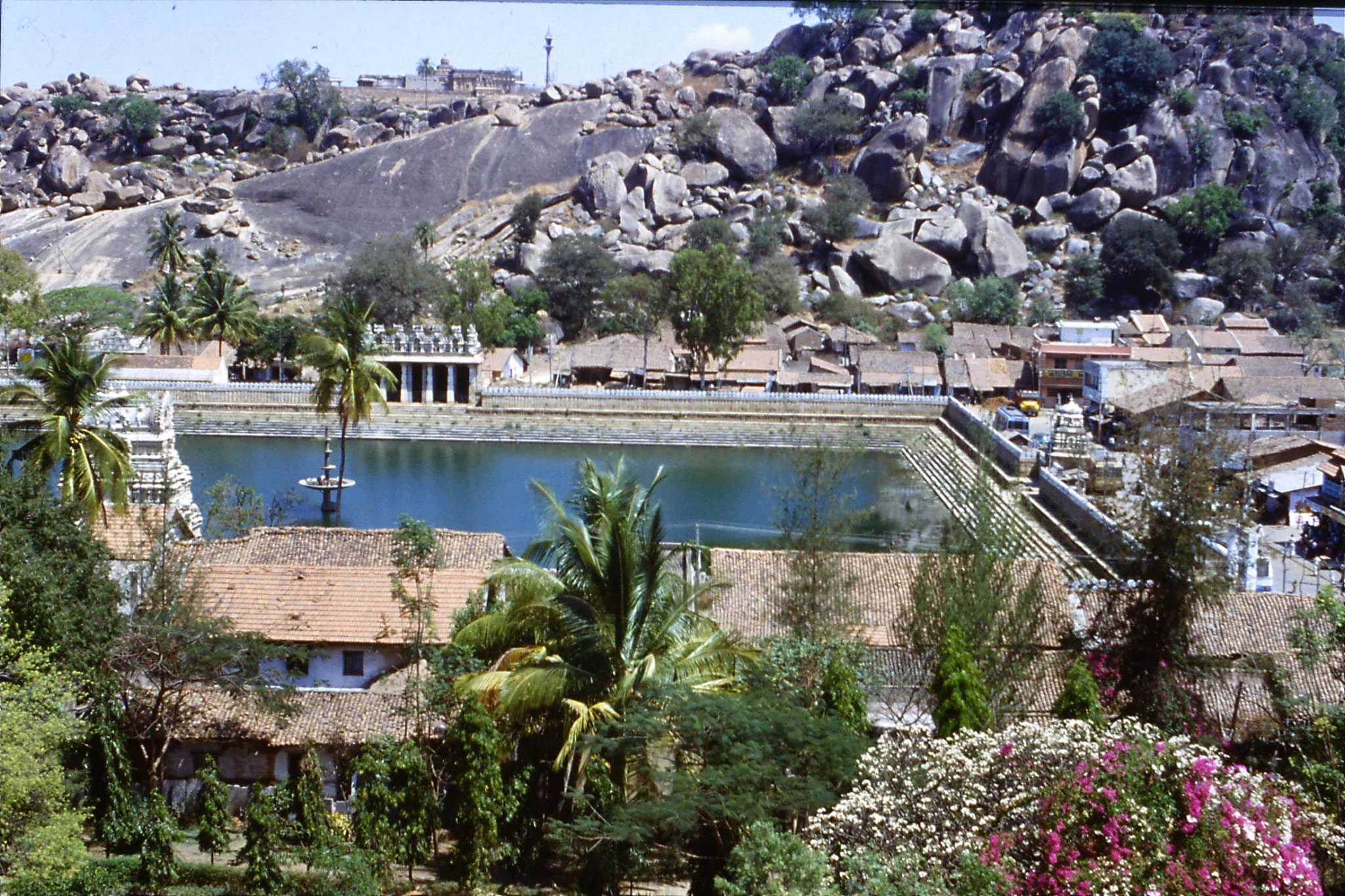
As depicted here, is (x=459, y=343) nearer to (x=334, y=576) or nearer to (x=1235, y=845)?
(x=334, y=576)

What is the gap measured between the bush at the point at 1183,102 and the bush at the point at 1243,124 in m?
1.27

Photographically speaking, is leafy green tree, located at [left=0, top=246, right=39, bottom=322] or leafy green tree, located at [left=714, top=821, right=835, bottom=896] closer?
leafy green tree, located at [left=714, top=821, right=835, bottom=896]

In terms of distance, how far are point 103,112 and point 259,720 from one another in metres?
56.4

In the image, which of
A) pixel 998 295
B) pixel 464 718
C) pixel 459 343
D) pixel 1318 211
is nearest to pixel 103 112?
pixel 459 343

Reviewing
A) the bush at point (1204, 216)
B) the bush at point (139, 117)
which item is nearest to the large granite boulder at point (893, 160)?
the bush at point (1204, 216)

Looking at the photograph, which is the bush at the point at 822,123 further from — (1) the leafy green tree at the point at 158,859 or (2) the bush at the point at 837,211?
(1) the leafy green tree at the point at 158,859

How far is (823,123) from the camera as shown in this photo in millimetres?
48062

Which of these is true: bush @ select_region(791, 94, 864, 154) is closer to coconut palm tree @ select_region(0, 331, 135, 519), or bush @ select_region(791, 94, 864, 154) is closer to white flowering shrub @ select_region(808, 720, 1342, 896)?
coconut palm tree @ select_region(0, 331, 135, 519)

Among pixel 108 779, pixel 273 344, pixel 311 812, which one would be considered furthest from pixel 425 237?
pixel 311 812

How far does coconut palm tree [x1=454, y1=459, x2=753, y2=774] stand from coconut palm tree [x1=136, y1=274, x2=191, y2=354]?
960 inches

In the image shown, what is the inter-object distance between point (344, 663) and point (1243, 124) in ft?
147

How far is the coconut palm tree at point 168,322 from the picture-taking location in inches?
1154

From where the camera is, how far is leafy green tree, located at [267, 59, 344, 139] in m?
57.5

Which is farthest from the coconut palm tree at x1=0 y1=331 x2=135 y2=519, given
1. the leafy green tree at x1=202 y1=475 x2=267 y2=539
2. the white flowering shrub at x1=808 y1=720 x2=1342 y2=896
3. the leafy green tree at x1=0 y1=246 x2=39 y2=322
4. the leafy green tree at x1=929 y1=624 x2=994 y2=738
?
the leafy green tree at x1=0 y1=246 x2=39 y2=322
